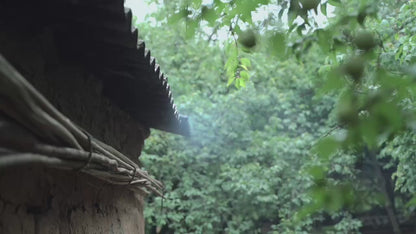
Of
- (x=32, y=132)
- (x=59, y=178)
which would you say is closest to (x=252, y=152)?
(x=59, y=178)

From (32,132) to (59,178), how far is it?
0.74 metres

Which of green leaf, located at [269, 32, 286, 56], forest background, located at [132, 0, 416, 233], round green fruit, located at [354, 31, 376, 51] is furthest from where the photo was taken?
forest background, located at [132, 0, 416, 233]

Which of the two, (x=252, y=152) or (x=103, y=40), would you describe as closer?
(x=103, y=40)

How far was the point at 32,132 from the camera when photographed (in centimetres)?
108

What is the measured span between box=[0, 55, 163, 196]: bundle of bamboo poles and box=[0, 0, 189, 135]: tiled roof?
0.47 metres

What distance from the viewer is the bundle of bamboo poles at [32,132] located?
0.93 meters

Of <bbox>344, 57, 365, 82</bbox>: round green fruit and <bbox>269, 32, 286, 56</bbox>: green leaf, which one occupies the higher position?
<bbox>269, 32, 286, 56</bbox>: green leaf

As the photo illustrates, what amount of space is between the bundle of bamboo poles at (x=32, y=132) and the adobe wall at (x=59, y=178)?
0.21 meters

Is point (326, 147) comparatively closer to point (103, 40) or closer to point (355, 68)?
point (355, 68)

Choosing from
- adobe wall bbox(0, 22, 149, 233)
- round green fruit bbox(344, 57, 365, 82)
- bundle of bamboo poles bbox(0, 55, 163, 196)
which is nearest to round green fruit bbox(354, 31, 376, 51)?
round green fruit bbox(344, 57, 365, 82)

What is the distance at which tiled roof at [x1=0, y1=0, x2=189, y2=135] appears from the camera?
1.47 metres

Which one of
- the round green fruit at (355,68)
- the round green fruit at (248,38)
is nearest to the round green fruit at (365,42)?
the round green fruit at (355,68)

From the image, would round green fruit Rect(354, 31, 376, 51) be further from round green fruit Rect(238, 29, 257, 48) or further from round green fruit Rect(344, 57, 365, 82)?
round green fruit Rect(238, 29, 257, 48)

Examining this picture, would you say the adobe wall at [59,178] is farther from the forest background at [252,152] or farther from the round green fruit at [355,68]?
the forest background at [252,152]
